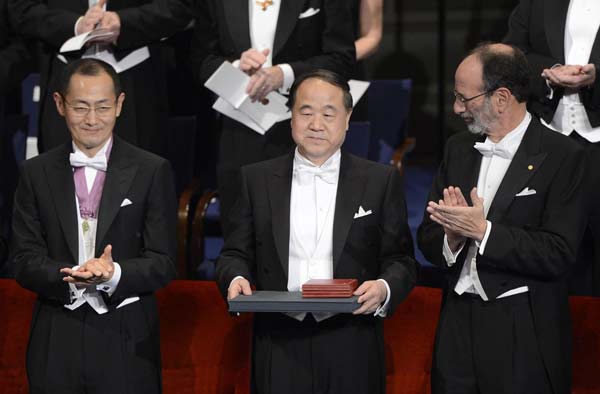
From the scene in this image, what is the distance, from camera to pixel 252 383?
4.09 m

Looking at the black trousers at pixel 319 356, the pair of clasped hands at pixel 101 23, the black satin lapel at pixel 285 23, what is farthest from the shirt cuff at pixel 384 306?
the pair of clasped hands at pixel 101 23

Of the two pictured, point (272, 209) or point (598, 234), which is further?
point (598, 234)

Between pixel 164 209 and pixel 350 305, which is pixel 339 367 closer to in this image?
pixel 350 305

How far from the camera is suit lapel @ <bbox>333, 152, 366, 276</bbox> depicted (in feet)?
13.1

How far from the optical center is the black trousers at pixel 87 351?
404 cm

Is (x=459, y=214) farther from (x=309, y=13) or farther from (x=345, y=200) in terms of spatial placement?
(x=309, y=13)

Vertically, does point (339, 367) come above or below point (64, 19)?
below

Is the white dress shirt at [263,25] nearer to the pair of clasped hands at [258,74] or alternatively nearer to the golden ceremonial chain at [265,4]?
the golden ceremonial chain at [265,4]

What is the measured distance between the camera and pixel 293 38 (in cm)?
508

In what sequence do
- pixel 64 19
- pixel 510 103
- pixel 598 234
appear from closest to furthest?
pixel 510 103 < pixel 598 234 < pixel 64 19

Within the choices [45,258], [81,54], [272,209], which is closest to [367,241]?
[272,209]

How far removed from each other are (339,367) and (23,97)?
3255 millimetres

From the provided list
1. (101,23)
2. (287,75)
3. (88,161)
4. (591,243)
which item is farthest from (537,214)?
(101,23)

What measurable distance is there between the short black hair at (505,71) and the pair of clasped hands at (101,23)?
1699 mm
